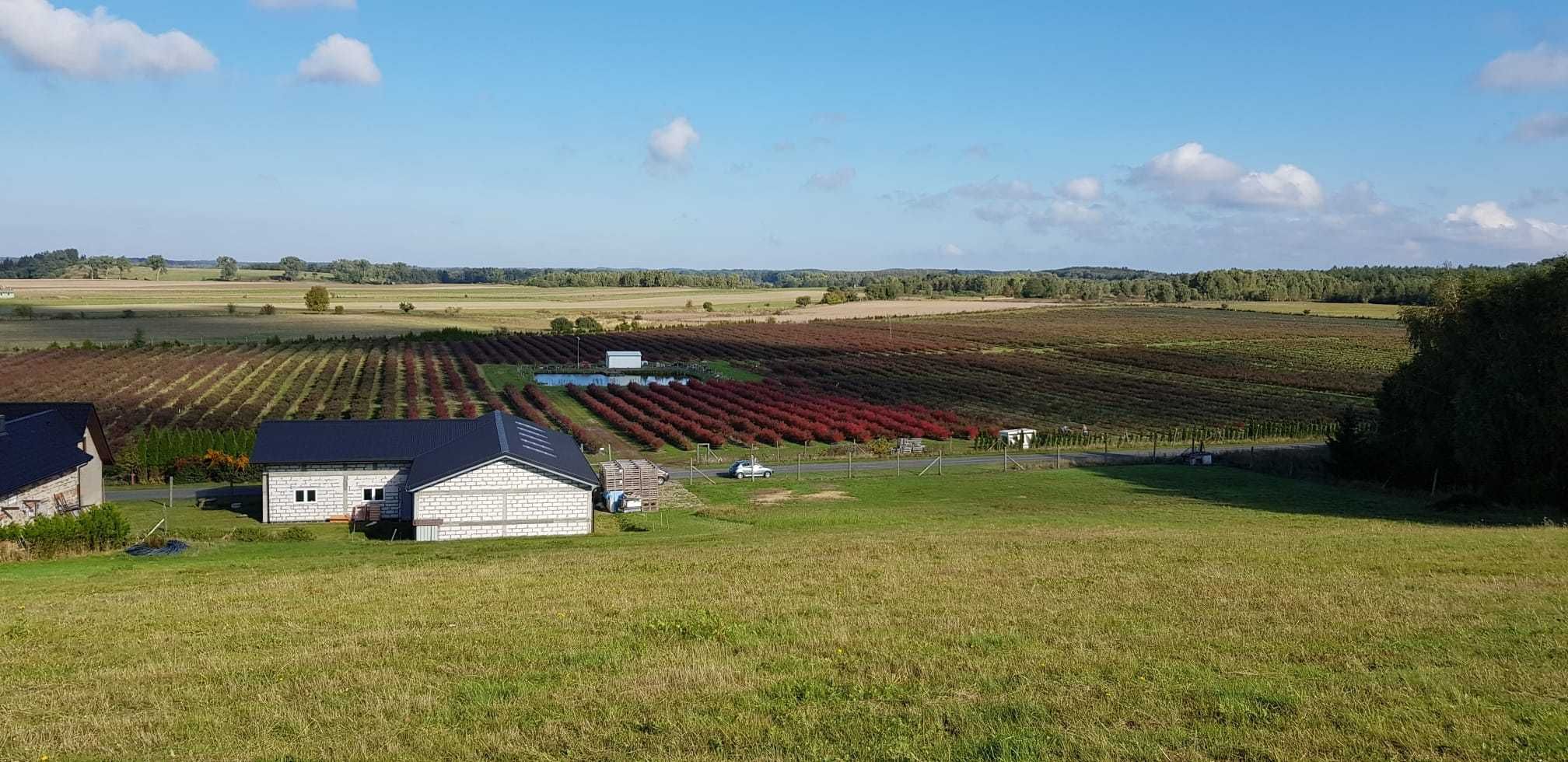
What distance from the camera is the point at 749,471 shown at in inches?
1823

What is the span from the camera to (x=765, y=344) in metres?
113

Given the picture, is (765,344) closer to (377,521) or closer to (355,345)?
(355,345)

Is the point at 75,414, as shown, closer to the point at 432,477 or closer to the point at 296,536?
the point at 296,536

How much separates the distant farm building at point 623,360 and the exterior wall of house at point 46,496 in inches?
2327

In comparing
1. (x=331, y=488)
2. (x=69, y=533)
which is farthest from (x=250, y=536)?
(x=331, y=488)

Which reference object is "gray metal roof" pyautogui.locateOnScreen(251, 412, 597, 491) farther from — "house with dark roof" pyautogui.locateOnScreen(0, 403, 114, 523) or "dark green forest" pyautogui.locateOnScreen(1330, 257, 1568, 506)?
"dark green forest" pyautogui.locateOnScreen(1330, 257, 1568, 506)

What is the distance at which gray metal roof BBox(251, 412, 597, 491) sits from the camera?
35469 millimetres

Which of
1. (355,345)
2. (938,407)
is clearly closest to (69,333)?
(355,345)

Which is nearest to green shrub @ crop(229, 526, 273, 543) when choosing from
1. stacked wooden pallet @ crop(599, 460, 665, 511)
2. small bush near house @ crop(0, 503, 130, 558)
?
small bush near house @ crop(0, 503, 130, 558)

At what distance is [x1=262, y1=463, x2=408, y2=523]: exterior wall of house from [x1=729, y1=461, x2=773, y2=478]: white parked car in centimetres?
1347

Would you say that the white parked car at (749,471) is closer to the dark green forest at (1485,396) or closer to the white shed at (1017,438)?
the white shed at (1017,438)

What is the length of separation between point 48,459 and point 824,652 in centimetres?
2983

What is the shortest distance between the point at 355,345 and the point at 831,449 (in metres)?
70.6

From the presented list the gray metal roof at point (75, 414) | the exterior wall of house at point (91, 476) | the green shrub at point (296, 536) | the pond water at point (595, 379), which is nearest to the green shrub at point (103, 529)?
the green shrub at point (296, 536)
